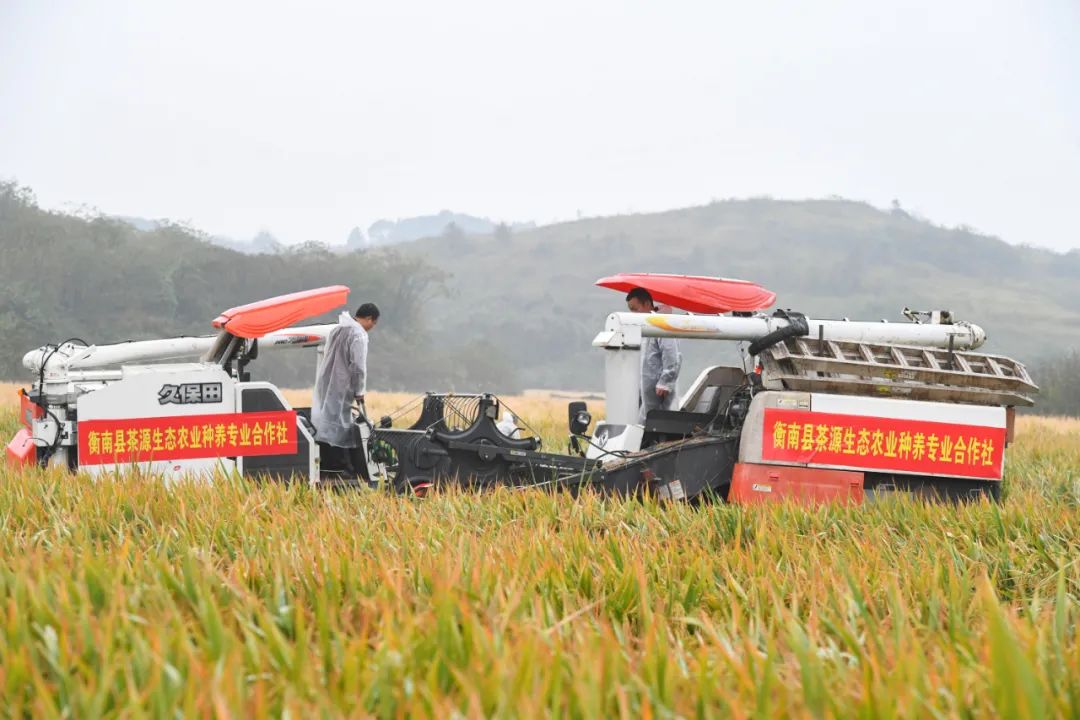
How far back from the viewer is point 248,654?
12.4 ft

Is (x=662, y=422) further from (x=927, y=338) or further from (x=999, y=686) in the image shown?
(x=999, y=686)

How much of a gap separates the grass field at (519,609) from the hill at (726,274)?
9323cm

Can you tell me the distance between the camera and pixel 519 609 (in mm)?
4430

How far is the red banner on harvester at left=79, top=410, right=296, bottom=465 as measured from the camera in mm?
9305

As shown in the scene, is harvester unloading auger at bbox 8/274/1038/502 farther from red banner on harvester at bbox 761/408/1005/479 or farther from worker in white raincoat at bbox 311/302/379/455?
worker in white raincoat at bbox 311/302/379/455

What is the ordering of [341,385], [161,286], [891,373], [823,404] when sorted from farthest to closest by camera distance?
[161,286]
[341,385]
[891,373]
[823,404]

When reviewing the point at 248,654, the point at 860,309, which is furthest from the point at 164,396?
the point at 860,309

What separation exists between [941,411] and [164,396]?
6163 mm

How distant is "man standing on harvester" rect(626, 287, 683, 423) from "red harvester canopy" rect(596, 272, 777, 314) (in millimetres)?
395

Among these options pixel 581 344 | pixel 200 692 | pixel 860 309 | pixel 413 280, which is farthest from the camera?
pixel 860 309

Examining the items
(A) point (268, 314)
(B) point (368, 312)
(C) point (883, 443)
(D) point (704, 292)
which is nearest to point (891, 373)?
(C) point (883, 443)

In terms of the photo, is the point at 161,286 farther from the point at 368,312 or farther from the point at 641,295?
the point at 641,295

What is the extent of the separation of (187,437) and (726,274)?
134926 mm

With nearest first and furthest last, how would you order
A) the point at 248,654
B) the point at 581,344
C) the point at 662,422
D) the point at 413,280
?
the point at 248,654 < the point at 662,422 < the point at 413,280 < the point at 581,344
